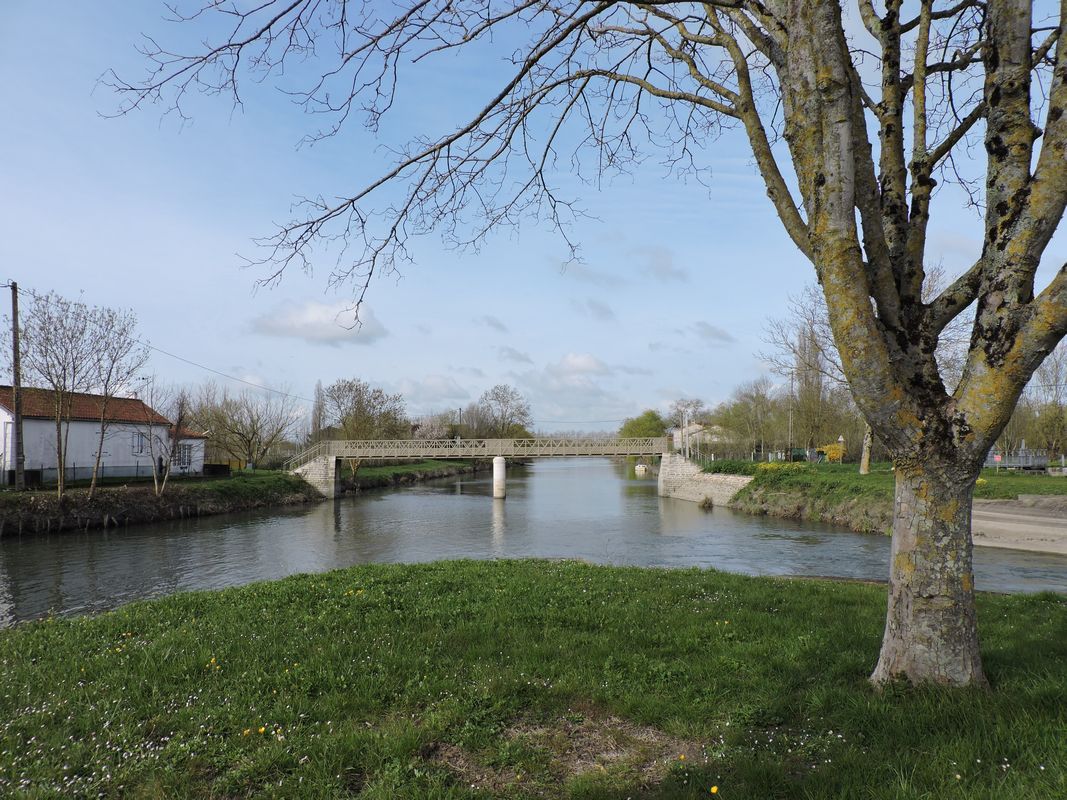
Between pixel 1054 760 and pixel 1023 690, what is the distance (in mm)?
1000

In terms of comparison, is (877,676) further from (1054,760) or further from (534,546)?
(534,546)

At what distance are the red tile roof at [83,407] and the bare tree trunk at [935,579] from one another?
111 ft

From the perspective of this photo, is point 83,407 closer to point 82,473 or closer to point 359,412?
point 82,473

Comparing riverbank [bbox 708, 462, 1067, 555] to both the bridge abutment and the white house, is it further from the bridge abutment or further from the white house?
the white house

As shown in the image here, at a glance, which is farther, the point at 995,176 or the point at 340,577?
the point at 340,577

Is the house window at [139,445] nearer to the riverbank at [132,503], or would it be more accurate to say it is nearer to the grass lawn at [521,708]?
the riverbank at [132,503]

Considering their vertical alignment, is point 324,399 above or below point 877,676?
above

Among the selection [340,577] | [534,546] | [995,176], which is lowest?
[534,546]

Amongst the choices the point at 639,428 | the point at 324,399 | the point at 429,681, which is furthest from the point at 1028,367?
the point at 639,428

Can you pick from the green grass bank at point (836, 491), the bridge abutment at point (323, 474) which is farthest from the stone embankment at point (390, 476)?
the green grass bank at point (836, 491)

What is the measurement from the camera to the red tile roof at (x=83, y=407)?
32.8 m

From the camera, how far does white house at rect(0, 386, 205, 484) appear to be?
3216cm

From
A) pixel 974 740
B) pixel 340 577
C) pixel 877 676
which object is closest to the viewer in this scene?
pixel 974 740

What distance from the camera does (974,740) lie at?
335 centimetres
